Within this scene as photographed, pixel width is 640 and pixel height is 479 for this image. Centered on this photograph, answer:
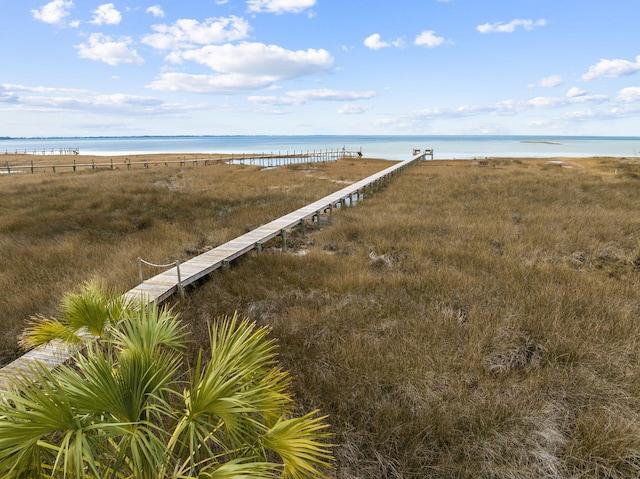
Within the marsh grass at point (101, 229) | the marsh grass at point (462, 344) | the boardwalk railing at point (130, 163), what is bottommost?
the marsh grass at point (462, 344)

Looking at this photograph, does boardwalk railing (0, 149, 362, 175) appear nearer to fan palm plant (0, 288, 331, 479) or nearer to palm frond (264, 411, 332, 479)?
fan palm plant (0, 288, 331, 479)

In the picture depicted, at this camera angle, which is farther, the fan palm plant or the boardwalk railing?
the boardwalk railing

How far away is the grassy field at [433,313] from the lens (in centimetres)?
322

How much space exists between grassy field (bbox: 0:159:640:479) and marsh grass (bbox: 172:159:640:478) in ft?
0.06

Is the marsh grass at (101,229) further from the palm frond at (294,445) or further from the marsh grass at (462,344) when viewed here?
the palm frond at (294,445)

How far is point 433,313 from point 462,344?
2.57 ft

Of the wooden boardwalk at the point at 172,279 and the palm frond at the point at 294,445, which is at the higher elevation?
the palm frond at the point at 294,445

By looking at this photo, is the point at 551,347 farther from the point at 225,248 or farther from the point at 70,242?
the point at 70,242

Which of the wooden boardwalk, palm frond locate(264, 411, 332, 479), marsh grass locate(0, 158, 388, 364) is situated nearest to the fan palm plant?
palm frond locate(264, 411, 332, 479)

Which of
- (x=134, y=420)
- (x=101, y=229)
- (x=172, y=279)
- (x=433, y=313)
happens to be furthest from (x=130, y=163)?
(x=134, y=420)

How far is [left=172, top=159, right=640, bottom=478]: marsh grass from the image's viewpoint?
124 inches

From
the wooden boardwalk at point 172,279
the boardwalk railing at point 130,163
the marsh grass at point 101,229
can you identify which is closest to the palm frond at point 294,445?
the wooden boardwalk at point 172,279

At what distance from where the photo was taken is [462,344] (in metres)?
4.63

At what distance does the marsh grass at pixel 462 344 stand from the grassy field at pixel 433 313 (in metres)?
0.02
